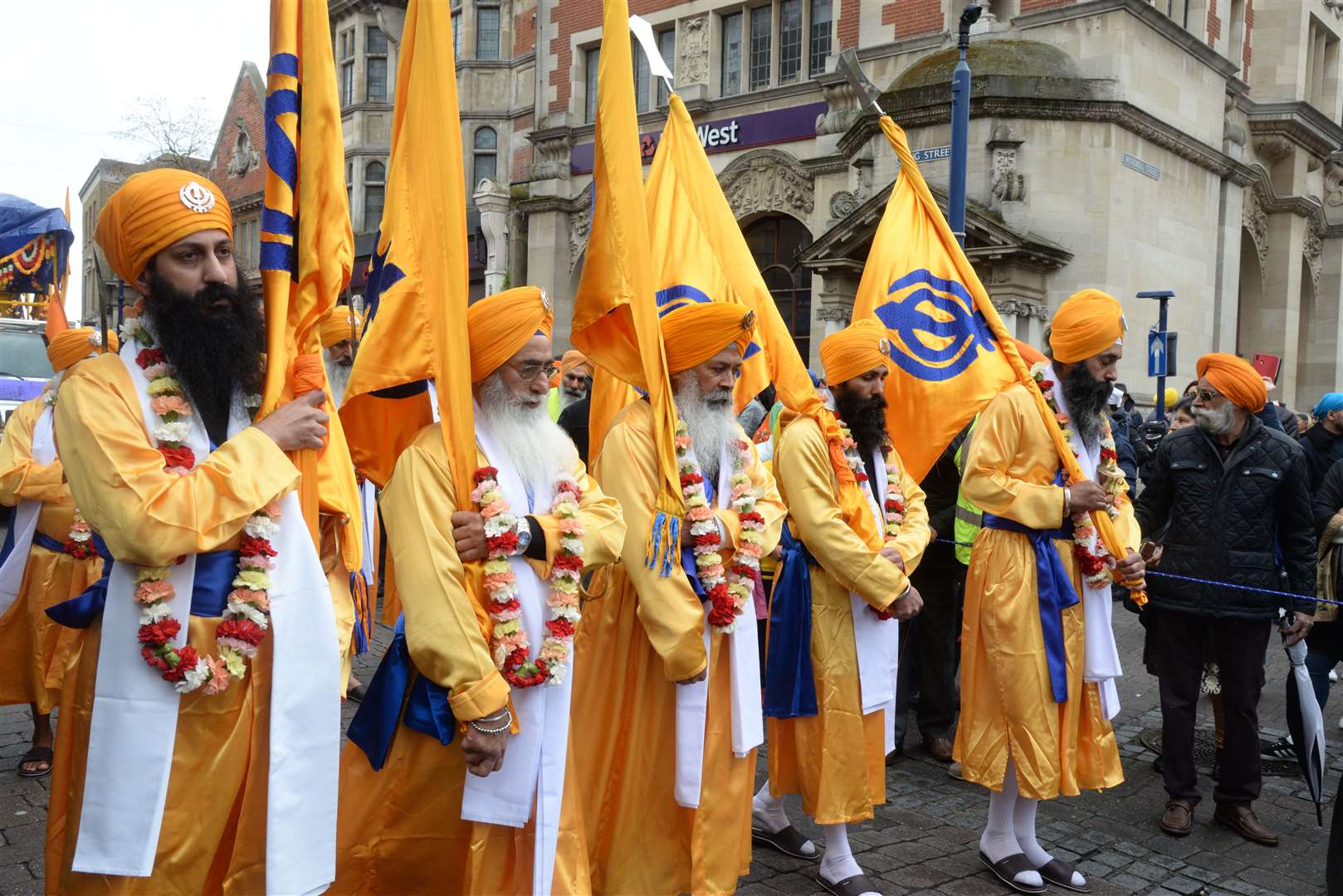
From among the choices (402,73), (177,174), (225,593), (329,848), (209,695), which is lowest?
(329,848)

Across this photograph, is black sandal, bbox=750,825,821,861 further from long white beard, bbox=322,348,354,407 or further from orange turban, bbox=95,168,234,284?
long white beard, bbox=322,348,354,407

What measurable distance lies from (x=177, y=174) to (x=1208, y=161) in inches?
765

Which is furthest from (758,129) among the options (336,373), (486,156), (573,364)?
(336,373)

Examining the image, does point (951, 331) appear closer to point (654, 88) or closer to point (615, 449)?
point (615, 449)

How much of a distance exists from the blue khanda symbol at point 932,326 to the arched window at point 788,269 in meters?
16.1

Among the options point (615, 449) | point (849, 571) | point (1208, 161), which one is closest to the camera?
point (615, 449)

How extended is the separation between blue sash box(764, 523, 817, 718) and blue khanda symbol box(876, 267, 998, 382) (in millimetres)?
1329

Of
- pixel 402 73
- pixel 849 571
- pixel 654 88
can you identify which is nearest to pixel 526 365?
pixel 402 73

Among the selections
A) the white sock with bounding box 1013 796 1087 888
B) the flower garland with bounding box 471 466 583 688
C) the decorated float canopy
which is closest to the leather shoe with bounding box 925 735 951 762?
the white sock with bounding box 1013 796 1087 888

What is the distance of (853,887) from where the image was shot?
14.1 ft

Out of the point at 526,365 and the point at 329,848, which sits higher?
the point at 526,365

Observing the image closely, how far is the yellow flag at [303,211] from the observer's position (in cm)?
306

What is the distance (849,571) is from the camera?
4.38 metres

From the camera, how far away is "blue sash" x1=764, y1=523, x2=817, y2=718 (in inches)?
176
